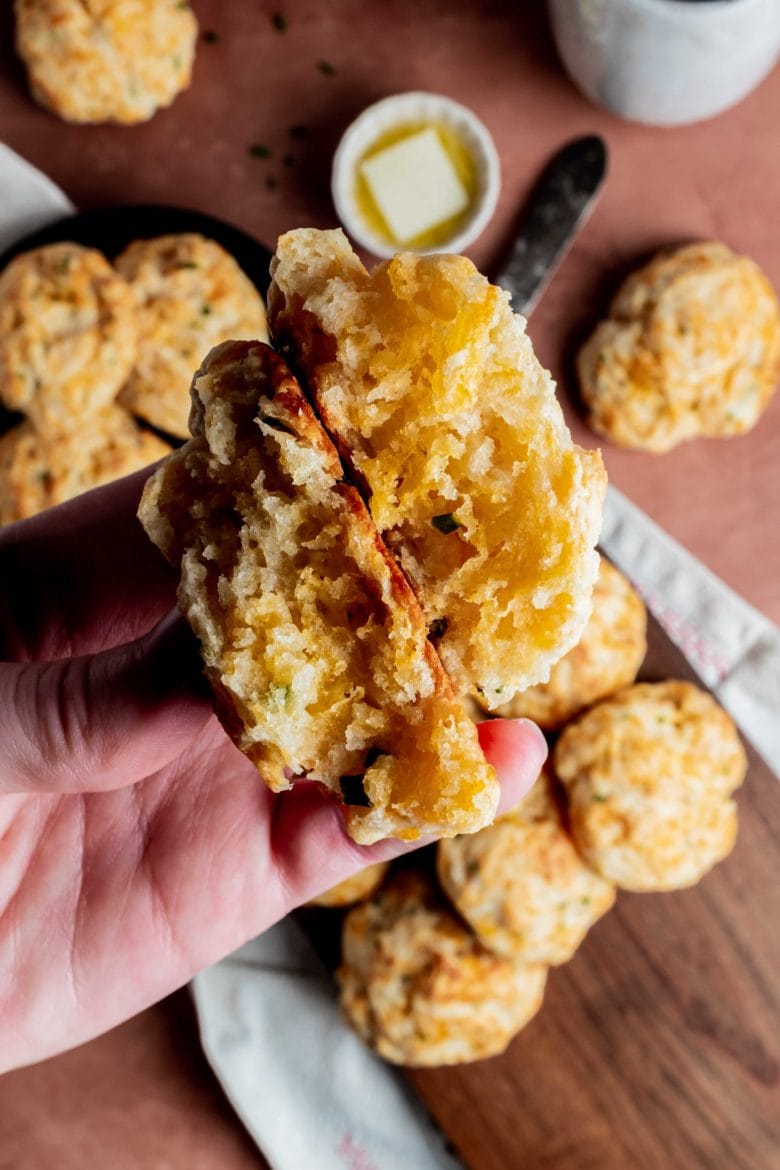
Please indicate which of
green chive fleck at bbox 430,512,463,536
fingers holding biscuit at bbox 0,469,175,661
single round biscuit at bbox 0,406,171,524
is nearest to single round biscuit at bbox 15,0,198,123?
single round biscuit at bbox 0,406,171,524

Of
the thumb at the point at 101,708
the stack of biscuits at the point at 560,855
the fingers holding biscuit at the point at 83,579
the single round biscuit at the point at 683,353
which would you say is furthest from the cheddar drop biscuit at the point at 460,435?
the single round biscuit at the point at 683,353

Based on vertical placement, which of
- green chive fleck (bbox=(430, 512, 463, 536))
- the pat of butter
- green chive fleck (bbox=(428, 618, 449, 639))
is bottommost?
the pat of butter

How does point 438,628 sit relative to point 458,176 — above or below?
above

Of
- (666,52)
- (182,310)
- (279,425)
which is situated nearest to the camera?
(279,425)

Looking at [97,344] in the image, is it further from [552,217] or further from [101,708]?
[101,708]

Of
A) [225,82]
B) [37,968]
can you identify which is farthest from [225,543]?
Answer: [225,82]

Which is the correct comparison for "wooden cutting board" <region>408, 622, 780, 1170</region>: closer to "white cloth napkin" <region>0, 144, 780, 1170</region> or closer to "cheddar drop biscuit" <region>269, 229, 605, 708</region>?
"white cloth napkin" <region>0, 144, 780, 1170</region>

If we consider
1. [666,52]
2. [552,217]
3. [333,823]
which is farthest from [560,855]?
[666,52]
